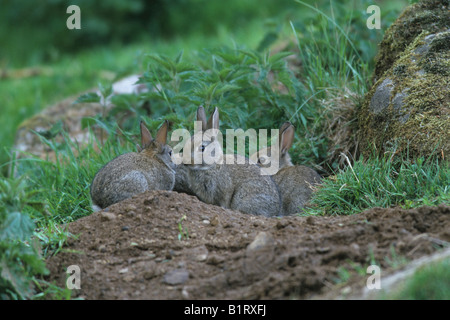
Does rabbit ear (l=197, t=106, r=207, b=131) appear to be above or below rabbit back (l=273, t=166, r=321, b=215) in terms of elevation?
above

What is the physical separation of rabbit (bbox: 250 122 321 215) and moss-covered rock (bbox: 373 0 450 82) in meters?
1.07

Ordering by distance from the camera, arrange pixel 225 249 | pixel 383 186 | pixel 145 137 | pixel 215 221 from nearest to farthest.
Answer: pixel 225 249
pixel 215 221
pixel 383 186
pixel 145 137

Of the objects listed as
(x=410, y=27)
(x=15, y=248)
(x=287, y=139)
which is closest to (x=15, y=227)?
(x=15, y=248)


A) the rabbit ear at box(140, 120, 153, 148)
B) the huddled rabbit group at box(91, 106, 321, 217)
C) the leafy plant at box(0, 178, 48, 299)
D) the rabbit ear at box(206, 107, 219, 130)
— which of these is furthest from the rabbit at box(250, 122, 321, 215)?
the leafy plant at box(0, 178, 48, 299)

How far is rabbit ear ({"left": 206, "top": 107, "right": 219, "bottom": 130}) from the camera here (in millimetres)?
5568

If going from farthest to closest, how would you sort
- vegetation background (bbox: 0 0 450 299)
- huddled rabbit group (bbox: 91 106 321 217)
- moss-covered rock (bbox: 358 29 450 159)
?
huddled rabbit group (bbox: 91 106 321 217), moss-covered rock (bbox: 358 29 450 159), vegetation background (bbox: 0 0 450 299)

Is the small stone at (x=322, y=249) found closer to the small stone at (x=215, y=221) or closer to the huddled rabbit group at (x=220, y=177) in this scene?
the small stone at (x=215, y=221)

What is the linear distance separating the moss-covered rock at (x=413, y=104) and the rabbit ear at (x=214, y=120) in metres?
1.35

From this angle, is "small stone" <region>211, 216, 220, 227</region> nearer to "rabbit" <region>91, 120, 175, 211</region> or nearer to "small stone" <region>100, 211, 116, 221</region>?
"small stone" <region>100, 211, 116, 221</region>

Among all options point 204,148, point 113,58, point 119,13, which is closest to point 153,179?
point 204,148

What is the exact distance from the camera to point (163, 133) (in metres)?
5.64

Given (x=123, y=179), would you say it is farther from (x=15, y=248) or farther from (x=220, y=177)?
(x=15, y=248)

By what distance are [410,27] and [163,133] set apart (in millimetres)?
2558

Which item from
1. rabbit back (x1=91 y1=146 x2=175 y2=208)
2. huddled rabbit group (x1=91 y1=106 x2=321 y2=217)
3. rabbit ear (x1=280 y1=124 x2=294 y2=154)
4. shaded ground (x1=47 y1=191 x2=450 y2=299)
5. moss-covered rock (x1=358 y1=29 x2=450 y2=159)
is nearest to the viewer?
shaded ground (x1=47 y1=191 x2=450 y2=299)
